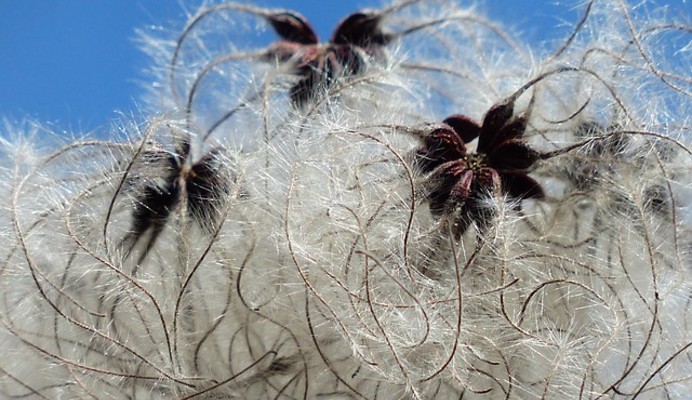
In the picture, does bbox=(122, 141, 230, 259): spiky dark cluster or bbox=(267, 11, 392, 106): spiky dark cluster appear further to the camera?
bbox=(267, 11, 392, 106): spiky dark cluster

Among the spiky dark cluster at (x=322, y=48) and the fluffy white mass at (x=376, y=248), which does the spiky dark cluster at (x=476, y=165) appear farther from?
the spiky dark cluster at (x=322, y=48)

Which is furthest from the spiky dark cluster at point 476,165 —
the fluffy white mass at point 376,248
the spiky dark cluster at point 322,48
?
the spiky dark cluster at point 322,48

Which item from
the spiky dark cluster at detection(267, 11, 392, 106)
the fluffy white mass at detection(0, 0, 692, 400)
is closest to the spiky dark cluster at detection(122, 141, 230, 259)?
the fluffy white mass at detection(0, 0, 692, 400)

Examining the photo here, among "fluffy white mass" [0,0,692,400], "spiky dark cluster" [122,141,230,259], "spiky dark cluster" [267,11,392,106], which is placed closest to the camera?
"fluffy white mass" [0,0,692,400]

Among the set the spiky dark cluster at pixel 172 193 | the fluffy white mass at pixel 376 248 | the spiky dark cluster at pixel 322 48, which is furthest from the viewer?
the spiky dark cluster at pixel 322 48

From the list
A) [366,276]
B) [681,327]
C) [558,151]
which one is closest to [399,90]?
[558,151]

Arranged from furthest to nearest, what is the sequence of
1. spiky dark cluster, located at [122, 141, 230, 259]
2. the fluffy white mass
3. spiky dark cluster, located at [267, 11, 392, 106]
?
1. spiky dark cluster, located at [267, 11, 392, 106]
2. spiky dark cluster, located at [122, 141, 230, 259]
3. the fluffy white mass

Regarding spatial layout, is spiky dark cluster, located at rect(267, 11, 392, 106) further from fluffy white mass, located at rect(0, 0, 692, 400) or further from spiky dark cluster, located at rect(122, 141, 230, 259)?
spiky dark cluster, located at rect(122, 141, 230, 259)
